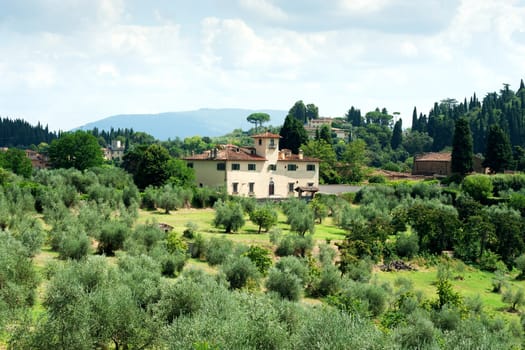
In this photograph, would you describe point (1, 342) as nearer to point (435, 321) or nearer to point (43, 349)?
point (43, 349)

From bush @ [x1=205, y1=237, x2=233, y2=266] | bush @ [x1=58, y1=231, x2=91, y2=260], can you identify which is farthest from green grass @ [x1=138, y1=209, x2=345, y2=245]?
bush @ [x1=58, y1=231, x2=91, y2=260]

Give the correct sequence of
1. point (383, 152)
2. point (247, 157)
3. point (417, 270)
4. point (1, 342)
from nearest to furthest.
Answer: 1. point (1, 342)
2. point (417, 270)
3. point (247, 157)
4. point (383, 152)

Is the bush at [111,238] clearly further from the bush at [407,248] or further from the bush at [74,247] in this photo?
the bush at [407,248]

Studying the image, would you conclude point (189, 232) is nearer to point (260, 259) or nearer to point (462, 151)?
point (260, 259)

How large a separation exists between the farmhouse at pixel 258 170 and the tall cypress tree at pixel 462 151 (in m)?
19.4

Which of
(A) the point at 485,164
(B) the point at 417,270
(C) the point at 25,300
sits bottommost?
(B) the point at 417,270

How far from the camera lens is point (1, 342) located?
606 inches

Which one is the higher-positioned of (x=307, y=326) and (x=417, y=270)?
(x=307, y=326)

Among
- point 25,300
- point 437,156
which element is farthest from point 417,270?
point 437,156

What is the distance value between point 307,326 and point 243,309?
124 inches

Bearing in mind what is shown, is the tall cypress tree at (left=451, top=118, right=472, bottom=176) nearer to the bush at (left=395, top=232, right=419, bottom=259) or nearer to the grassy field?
the grassy field

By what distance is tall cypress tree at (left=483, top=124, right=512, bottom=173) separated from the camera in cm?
7494

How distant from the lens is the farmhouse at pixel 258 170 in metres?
61.3

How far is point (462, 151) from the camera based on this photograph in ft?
239
